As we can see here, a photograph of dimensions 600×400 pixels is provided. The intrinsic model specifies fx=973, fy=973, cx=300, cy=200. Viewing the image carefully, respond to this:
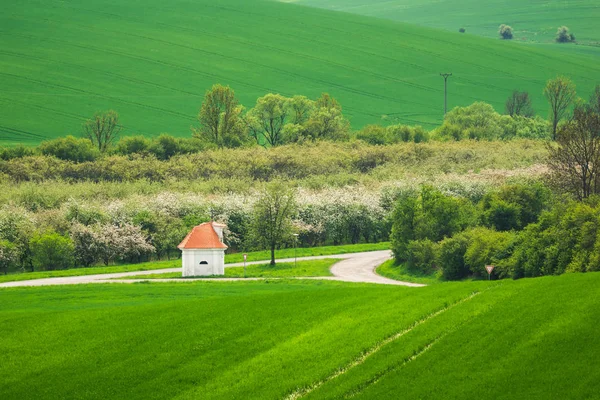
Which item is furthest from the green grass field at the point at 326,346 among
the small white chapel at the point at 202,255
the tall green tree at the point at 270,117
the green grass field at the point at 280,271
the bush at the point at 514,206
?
the tall green tree at the point at 270,117

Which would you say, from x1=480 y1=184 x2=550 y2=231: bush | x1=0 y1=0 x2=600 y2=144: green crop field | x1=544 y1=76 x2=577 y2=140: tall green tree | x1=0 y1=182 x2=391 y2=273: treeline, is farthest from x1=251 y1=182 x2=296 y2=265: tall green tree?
x1=544 y1=76 x2=577 y2=140: tall green tree

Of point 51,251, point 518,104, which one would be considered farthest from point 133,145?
point 518,104

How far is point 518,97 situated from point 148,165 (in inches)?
3286

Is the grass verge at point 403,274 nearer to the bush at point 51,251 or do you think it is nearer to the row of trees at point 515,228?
the row of trees at point 515,228

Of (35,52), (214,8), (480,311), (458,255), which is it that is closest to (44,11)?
(35,52)

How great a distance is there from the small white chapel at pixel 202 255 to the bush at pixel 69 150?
60007mm

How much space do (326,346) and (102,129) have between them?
371 feet

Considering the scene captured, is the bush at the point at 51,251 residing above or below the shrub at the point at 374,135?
below

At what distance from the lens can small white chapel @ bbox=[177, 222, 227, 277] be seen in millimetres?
71375

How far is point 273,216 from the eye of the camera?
8100 centimetres

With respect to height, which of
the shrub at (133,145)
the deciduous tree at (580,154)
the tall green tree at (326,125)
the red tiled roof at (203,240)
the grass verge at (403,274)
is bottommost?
the grass verge at (403,274)

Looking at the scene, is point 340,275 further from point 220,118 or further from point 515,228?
point 220,118

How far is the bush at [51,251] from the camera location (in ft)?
261

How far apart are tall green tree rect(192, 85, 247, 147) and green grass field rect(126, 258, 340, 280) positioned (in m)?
65.1
